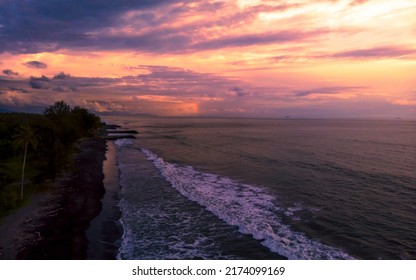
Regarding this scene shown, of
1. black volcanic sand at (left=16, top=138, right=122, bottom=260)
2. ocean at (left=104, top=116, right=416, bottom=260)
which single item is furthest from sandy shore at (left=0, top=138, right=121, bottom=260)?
ocean at (left=104, top=116, right=416, bottom=260)

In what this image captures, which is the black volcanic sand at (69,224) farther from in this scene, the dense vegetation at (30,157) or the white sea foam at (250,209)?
the white sea foam at (250,209)

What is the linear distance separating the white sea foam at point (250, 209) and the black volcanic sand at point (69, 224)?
35.5 feet

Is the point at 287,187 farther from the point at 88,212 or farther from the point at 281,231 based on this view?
the point at 88,212

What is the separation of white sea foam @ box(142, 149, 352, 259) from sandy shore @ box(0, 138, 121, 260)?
10791mm

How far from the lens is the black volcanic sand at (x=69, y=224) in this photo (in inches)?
890

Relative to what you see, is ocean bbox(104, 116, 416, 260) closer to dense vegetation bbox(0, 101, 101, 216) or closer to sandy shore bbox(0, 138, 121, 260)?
sandy shore bbox(0, 138, 121, 260)

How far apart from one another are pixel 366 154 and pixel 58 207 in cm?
6701

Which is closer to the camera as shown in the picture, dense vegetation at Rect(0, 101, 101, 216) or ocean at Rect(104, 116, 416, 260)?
ocean at Rect(104, 116, 416, 260)

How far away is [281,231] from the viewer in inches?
1079

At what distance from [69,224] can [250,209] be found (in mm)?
17595

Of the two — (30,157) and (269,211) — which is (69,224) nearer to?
(269,211)

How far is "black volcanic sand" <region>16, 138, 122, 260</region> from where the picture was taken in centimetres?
2259

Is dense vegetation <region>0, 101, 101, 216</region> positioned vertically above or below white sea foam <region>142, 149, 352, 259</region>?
above
